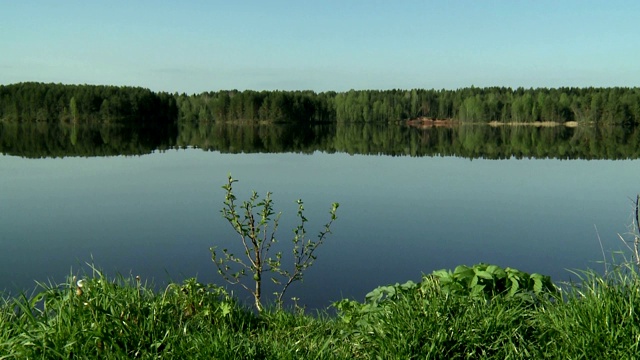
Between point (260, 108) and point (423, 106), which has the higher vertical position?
point (423, 106)

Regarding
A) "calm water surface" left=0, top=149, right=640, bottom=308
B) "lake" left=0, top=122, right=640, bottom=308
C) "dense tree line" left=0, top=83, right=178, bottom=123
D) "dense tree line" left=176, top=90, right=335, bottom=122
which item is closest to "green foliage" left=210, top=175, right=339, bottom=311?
"lake" left=0, top=122, right=640, bottom=308

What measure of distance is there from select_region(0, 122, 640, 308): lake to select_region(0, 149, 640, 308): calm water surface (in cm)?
5

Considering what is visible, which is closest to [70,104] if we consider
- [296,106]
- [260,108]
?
[260,108]

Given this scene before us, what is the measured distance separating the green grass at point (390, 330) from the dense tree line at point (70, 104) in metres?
123

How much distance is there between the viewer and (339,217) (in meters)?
18.0

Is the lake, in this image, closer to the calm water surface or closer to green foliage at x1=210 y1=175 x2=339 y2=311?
the calm water surface

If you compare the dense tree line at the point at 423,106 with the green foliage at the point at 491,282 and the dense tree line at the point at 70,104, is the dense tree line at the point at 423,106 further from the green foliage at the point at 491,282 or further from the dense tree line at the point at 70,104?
the green foliage at the point at 491,282

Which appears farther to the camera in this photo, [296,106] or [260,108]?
[296,106]

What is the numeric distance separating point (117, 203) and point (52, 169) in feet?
43.9

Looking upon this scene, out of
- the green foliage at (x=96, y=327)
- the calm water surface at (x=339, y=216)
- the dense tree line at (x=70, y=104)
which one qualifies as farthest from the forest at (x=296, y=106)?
the green foliage at (x=96, y=327)

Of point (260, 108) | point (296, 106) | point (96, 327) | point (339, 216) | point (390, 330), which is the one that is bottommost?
point (339, 216)

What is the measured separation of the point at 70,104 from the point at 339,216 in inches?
4540

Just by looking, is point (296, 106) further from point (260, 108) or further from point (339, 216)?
point (339, 216)

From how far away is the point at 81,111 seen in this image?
120188 millimetres
